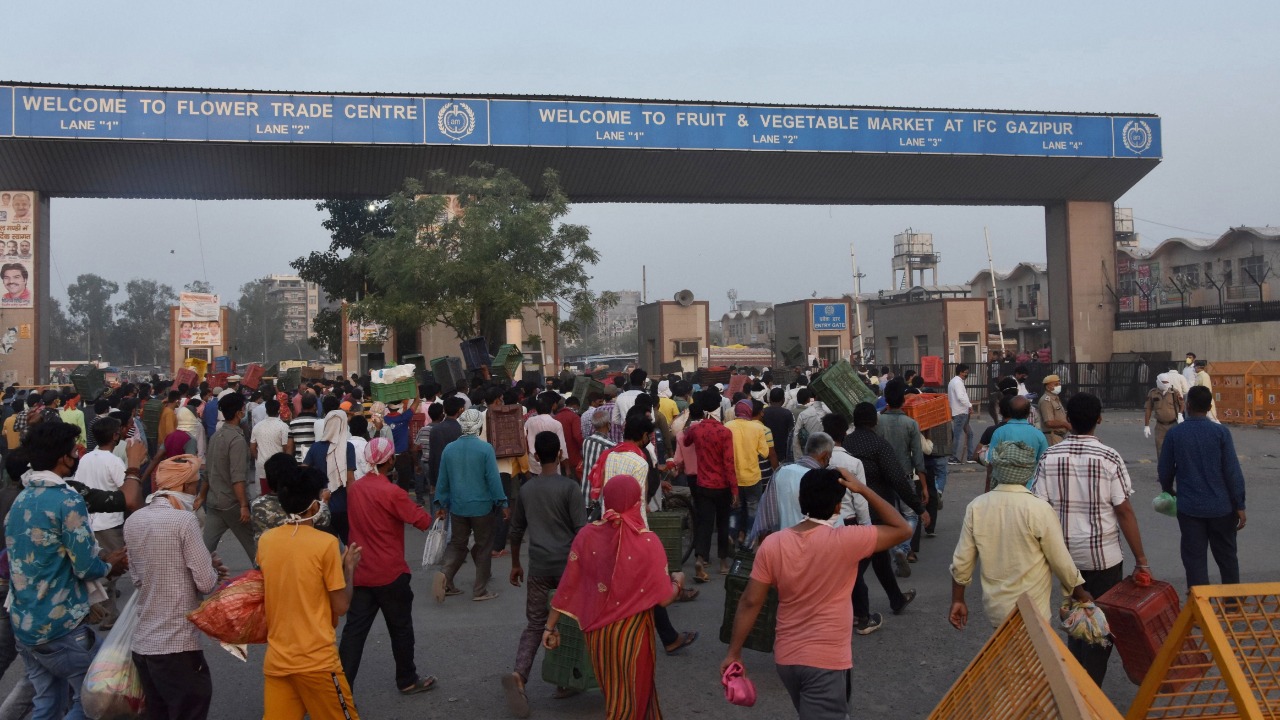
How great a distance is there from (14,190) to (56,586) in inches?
1078

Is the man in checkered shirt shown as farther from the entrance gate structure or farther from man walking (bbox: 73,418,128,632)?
the entrance gate structure

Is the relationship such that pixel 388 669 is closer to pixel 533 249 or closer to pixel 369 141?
pixel 533 249


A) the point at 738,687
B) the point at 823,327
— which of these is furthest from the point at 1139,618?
the point at 823,327

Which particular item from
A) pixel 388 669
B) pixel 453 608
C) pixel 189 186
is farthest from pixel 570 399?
pixel 189 186

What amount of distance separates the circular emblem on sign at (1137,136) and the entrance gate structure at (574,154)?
0.05 metres

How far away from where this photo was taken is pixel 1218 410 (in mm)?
23219

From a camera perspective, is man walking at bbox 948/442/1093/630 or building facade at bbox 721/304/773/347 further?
building facade at bbox 721/304/773/347

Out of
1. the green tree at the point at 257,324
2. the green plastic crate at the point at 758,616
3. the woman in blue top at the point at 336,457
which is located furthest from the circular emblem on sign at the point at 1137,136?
the green tree at the point at 257,324

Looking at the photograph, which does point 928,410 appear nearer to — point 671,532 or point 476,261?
point 671,532

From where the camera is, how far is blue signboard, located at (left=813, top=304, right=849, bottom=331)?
130 feet

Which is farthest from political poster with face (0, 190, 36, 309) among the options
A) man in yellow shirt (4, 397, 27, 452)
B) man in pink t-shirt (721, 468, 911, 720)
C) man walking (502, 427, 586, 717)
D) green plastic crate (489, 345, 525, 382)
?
man in pink t-shirt (721, 468, 911, 720)

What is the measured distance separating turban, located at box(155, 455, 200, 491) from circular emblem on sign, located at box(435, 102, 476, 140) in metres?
24.0

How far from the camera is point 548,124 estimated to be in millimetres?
28578

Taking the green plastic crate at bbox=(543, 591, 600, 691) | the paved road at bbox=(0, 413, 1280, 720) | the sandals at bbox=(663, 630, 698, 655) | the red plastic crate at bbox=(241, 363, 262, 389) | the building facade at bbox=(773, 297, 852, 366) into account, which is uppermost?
the building facade at bbox=(773, 297, 852, 366)
